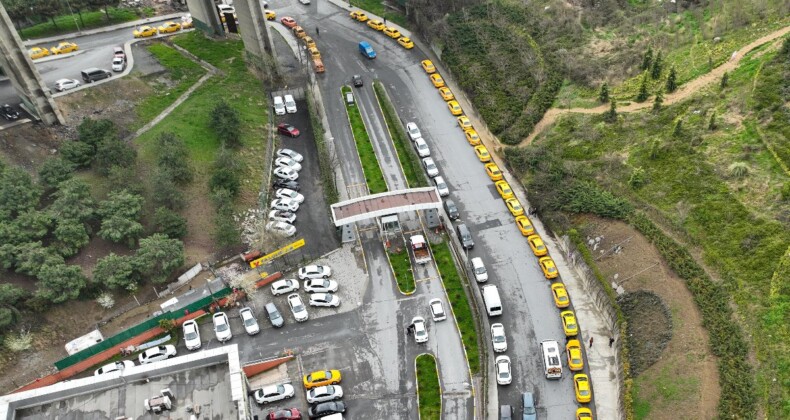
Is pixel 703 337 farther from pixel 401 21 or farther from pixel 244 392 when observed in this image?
pixel 401 21

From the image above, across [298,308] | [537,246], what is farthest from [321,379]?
[537,246]

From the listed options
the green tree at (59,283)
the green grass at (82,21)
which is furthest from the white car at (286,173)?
the green grass at (82,21)

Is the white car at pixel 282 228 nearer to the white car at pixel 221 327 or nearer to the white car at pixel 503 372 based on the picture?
the white car at pixel 221 327

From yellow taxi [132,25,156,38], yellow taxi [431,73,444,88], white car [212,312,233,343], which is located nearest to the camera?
white car [212,312,233,343]

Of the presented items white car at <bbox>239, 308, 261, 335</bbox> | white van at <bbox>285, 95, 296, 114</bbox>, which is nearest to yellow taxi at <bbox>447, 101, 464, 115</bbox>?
white van at <bbox>285, 95, 296, 114</bbox>

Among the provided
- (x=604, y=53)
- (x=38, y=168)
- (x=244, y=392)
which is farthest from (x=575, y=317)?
(x=38, y=168)

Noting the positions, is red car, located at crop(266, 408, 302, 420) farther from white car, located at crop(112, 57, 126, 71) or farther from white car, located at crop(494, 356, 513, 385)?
white car, located at crop(112, 57, 126, 71)
